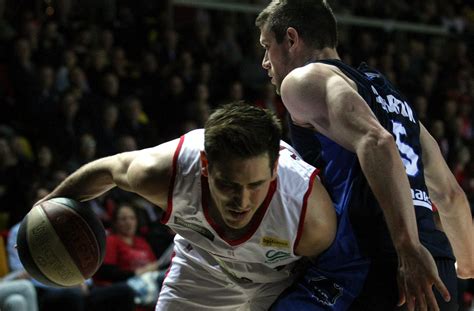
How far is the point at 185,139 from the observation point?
285 cm

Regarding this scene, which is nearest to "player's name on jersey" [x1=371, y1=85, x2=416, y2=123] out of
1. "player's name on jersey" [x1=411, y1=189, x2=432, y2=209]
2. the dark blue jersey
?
the dark blue jersey

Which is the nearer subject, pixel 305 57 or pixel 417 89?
pixel 305 57

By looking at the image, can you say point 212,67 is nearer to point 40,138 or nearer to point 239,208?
point 40,138

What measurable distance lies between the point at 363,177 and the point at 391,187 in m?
0.37

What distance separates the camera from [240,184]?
8.40ft

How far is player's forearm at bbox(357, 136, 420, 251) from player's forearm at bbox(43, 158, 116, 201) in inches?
41.5

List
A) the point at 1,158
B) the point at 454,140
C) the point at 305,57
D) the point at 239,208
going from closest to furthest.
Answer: the point at 239,208 → the point at 305,57 → the point at 1,158 → the point at 454,140

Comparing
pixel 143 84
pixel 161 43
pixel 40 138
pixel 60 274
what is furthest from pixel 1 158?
pixel 60 274

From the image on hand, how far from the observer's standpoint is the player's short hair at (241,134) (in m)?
2.58

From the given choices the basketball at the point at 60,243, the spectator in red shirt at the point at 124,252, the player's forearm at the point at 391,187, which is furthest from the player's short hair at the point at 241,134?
the spectator in red shirt at the point at 124,252

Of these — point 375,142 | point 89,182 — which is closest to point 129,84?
point 89,182

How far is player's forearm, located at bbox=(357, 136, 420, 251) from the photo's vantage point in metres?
2.40

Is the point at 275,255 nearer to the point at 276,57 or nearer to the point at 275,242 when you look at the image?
the point at 275,242

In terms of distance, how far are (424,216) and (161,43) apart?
262 inches
